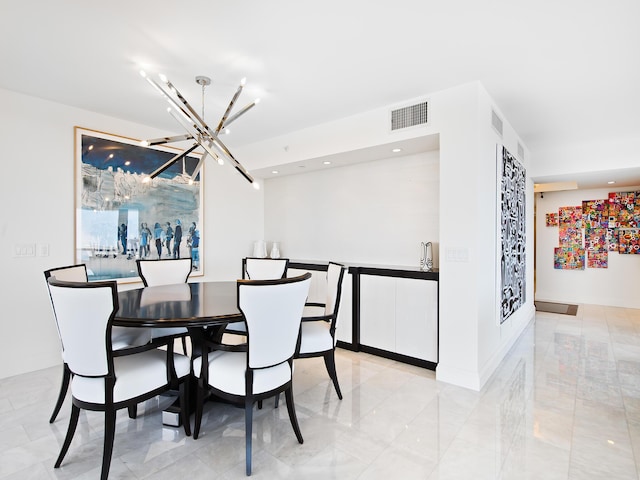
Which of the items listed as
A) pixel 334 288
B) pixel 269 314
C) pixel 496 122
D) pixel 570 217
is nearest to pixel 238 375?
pixel 269 314

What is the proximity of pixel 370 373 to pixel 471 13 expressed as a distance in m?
2.85

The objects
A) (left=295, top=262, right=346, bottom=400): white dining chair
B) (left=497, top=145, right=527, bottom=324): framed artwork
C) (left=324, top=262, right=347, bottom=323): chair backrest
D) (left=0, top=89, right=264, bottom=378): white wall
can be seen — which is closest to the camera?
(left=295, top=262, right=346, bottom=400): white dining chair

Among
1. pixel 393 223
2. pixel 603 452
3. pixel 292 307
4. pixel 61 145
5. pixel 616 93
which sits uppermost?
pixel 616 93

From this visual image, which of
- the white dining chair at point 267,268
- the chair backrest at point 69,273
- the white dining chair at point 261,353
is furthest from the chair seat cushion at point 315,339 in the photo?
the chair backrest at point 69,273

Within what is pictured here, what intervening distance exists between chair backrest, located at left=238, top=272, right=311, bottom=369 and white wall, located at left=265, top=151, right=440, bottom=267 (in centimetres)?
222

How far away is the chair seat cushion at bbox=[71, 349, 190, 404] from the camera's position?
1.80 m

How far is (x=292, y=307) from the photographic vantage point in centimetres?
196

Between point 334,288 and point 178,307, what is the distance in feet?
3.98

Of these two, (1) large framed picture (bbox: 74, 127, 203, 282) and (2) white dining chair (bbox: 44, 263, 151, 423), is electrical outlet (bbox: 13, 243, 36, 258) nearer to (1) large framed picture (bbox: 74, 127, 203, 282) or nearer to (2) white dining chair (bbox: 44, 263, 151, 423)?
(1) large framed picture (bbox: 74, 127, 203, 282)

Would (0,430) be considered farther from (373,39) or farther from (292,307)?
(373,39)

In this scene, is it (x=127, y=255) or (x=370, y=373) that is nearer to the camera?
(x=370, y=373)

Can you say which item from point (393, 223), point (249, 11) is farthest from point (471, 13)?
point (393, 223)

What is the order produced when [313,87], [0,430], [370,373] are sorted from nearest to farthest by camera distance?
[0,430], [313,87], [370,373]

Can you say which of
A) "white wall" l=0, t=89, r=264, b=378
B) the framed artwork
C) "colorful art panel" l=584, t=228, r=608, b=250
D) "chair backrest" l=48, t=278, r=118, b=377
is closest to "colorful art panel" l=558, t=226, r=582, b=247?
"colorful art panel" l=584, t=228, r=608, b=250
